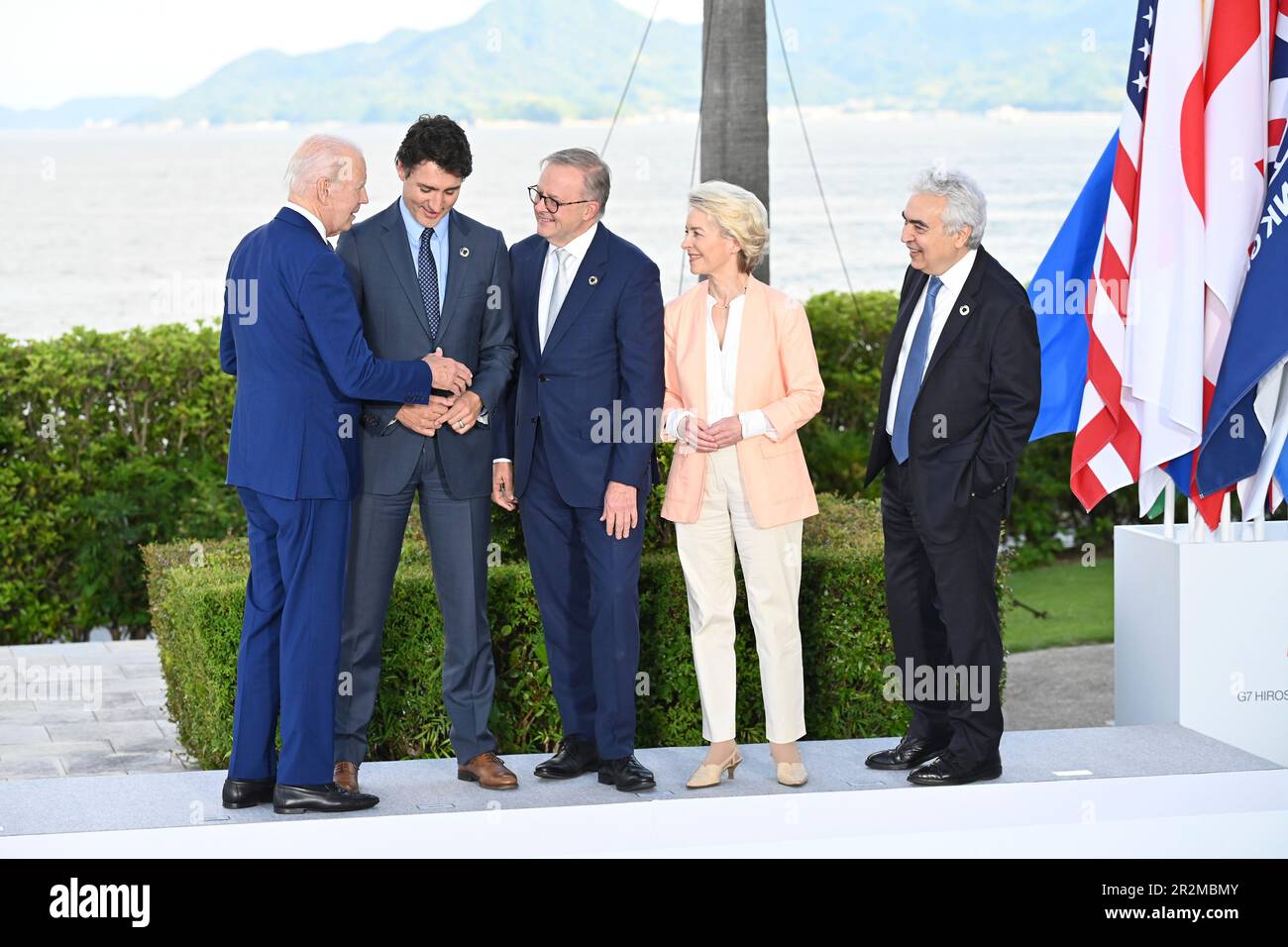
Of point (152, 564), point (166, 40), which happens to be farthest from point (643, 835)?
point (166, 40)

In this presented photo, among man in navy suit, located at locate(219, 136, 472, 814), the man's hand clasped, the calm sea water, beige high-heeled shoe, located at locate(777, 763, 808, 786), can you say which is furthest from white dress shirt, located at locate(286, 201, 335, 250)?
the calm sea water

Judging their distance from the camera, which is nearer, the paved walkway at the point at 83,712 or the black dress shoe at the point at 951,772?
the black dress shoe at the point at 951,772

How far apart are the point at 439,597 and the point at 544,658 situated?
78cm

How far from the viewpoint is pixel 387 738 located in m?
5.54

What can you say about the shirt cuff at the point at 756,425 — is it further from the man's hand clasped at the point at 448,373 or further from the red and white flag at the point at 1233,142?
the red and white flag at the point at 1233,142

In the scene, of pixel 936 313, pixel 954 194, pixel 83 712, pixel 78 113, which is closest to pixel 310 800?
pixel 936 313

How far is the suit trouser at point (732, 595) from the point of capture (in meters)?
4.86

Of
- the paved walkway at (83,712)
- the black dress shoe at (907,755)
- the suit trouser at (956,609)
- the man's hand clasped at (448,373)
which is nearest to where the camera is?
the man's hand clasped at (448,373)

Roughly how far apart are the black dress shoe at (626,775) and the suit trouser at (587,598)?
3cm

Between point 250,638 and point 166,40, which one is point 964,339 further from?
point 166,40

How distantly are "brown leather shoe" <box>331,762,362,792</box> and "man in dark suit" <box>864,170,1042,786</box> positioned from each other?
5.40ft

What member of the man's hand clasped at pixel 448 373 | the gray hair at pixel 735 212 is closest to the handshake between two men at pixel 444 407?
the man's hand clasped at pixel 448 373

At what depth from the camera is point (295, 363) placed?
447cm

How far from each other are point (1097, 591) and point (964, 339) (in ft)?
19.6
